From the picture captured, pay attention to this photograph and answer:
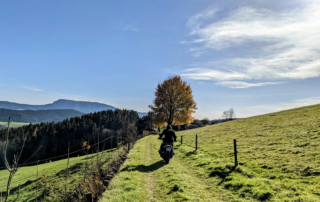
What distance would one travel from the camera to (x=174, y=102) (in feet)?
124

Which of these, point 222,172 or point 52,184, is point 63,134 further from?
point 222,172

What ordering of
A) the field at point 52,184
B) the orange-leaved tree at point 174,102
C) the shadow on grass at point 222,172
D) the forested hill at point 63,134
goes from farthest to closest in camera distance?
the forested hill at point 63,134 < the orange-leaved tree at point 174,102 < the field at point 52,184 < the shadow on grass at point 222,172

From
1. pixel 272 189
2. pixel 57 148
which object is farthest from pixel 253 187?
pixel 57 148

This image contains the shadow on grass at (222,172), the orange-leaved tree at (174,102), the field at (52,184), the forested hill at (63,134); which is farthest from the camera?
the forested hill at (63,134)

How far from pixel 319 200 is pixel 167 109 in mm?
33166

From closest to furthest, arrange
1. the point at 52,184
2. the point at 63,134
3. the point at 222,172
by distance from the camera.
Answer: the point at 222,172 < the point at 52,184 < the point at 63,134

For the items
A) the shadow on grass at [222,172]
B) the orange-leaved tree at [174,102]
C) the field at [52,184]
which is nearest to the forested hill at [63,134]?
the orange-leaved tree at [174,102]

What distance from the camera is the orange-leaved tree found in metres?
37.7

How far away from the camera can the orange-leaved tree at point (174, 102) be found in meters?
37.7

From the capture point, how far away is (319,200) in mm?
5730

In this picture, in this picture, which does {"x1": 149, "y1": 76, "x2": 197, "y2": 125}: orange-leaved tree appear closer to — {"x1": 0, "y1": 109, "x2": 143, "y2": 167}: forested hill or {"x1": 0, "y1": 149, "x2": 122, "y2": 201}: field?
{"x1": 0, "y1": 149, "x2": 122, "y2": 201}: field

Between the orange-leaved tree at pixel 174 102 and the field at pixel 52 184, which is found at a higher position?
the orange-leaved tree at pixel 174 102

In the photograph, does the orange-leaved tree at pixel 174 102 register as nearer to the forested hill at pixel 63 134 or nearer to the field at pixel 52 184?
the field at pixel 52 184

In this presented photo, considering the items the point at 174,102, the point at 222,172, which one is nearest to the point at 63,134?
the point at 174,102
